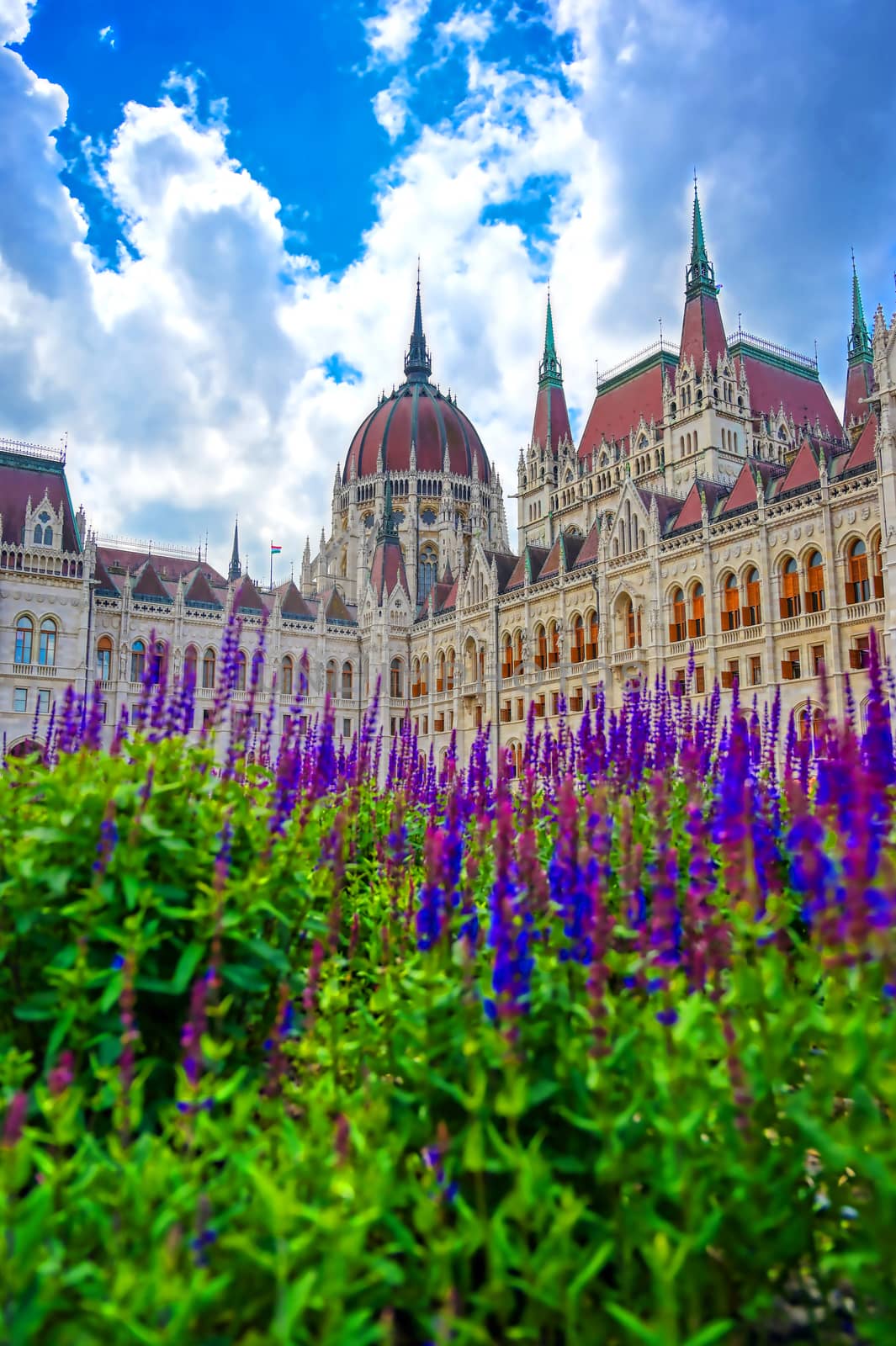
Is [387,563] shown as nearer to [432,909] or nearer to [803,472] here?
[803,472]

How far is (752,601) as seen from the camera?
3278 centimetres

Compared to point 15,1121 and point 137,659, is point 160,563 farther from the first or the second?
point 15,1121

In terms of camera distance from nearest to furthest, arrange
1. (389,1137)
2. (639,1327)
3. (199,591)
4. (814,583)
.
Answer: (639,1327) → (389,1137) → (814,583) → (199,591)

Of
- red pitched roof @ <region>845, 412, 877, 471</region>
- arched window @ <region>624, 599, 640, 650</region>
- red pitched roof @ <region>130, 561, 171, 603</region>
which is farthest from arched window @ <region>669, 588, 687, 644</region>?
red pitched roof @ <region>130, 561, 171, 603</region>

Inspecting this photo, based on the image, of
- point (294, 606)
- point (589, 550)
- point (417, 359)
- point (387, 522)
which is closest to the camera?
point (589, 550)

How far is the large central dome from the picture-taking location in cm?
7250

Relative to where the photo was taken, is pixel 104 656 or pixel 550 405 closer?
pixel 104 656

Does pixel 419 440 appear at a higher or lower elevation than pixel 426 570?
higher

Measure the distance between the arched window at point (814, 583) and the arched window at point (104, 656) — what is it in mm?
33473

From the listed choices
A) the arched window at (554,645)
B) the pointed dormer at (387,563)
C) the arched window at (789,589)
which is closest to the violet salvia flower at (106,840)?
the arched window at (789,589)

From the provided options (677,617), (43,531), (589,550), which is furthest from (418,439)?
(677,617)

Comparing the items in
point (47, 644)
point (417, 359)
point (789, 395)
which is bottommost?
point (47, 644)

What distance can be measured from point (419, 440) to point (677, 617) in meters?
42.5

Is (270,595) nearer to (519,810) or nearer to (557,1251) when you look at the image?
(519,810)
